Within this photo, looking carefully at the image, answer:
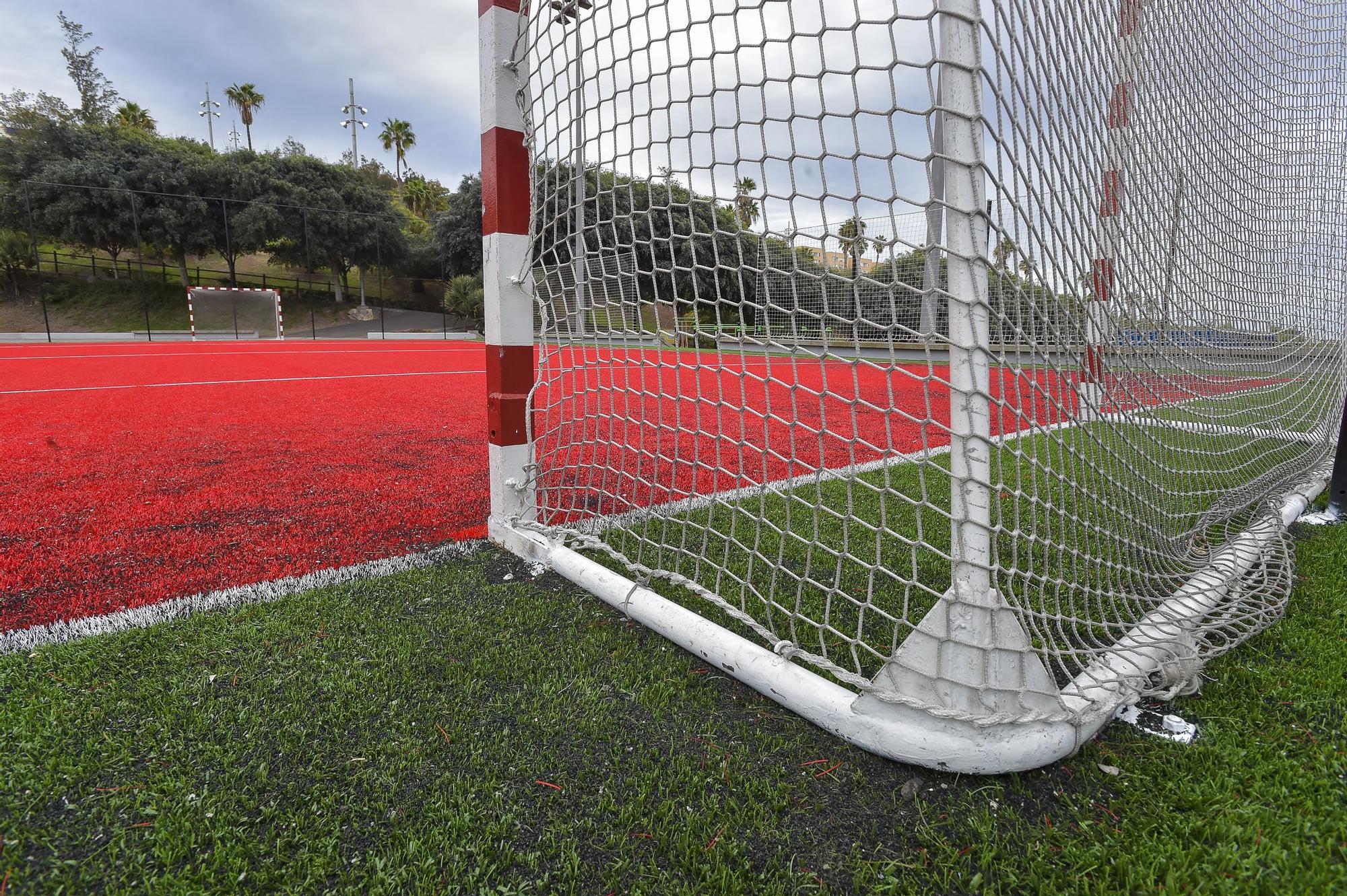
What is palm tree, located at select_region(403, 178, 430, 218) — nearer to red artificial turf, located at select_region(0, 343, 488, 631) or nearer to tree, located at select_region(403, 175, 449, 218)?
tree, located at select_region(403, 175, 449, 218)

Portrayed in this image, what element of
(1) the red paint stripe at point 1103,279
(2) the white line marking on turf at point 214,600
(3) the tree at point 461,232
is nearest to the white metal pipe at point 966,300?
(1) the red paint stripe at point 1103,279

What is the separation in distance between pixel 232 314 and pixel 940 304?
24122 millimetres

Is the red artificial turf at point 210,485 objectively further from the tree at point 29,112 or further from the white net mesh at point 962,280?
the tree at point 29,112

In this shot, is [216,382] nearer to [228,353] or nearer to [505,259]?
[228,353]

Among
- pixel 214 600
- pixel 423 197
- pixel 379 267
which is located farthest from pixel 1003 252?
pixel 423 197

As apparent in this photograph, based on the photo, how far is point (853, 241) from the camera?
4.66 ft

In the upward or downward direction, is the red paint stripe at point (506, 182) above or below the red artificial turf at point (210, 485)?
above

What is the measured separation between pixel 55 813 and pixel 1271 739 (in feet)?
6.35

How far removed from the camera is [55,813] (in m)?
0.99

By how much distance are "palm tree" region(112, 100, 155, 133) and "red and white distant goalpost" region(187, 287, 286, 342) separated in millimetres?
25084

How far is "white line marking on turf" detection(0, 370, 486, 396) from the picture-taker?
224 inches

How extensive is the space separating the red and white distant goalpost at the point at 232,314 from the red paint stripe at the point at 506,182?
70.8 ft

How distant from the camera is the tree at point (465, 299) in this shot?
22984mm

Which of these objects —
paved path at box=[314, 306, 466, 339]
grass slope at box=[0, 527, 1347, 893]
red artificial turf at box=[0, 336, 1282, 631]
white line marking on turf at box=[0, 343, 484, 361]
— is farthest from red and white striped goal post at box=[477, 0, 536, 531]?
paved path at box=[314, 306, 466, 339]
